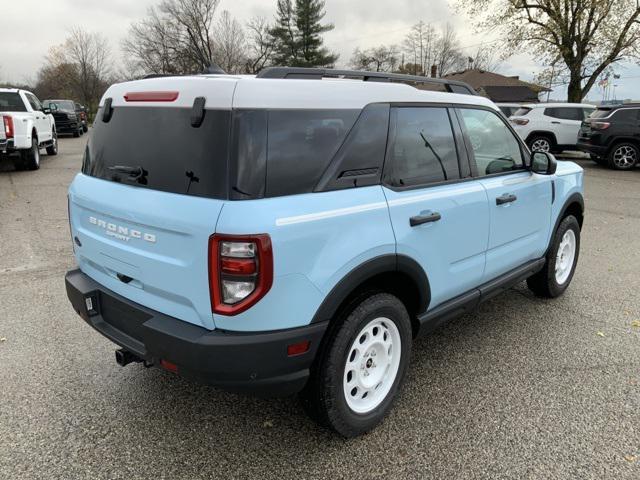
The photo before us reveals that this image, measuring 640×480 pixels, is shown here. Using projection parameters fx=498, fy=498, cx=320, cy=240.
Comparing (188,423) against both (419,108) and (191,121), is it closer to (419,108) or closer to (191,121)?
(191,121)

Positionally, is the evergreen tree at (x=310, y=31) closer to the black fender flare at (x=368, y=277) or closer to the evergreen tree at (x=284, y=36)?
the evergreen tree at (x=284, y=36)

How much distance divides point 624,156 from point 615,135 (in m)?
0.73

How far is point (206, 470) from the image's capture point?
2.47 metres

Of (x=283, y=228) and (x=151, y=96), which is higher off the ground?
(x=151, y=96)

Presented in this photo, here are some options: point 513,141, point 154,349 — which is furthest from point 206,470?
point 513,141

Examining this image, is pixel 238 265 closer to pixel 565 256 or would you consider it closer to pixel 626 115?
pixel 565 256

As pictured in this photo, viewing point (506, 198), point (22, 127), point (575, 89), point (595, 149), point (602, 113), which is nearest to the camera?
point (506, 198)

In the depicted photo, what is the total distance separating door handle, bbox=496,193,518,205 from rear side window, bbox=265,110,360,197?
4.78 ft

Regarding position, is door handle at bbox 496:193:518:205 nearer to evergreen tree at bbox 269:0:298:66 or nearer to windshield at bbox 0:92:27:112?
windshield at bbox 0:92:27:112

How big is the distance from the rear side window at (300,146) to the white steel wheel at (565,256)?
3078 mm

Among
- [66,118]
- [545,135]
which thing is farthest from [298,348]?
[66,118]

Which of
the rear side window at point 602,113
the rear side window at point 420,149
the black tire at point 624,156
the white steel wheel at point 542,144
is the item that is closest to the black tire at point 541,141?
the white steel wheel at point 542,144

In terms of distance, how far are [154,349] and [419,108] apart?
2.01 meters

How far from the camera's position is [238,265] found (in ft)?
6.85
